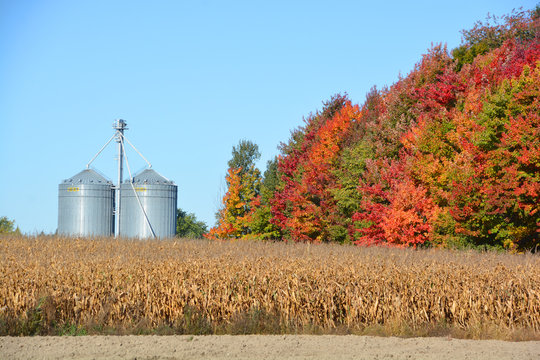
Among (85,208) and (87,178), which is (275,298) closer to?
(85,208)

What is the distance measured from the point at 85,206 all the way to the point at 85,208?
150mm

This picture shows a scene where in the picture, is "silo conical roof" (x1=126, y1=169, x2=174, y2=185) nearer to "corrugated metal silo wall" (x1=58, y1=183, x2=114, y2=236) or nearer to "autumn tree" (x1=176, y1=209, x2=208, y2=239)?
"corrugated metal silo wall" (x1=58, y1=183, x2=114, y2=236)

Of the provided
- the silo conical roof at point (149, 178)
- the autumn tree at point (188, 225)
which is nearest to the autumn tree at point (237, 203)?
the silo conical roof at point (149, 178)

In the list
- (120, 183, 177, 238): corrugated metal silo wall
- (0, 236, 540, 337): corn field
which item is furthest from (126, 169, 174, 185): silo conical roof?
(0, 236, 540, 337): corn field

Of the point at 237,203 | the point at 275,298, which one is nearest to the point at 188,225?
the point at 237,203

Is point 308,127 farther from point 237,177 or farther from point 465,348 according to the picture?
point 465,348

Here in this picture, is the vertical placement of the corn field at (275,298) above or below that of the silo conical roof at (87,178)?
below

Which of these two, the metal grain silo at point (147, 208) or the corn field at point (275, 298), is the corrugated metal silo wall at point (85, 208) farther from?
the corn field at point (275, 298)

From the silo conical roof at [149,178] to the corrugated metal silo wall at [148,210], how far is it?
1.42 feet

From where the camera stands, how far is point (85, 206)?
138 ft

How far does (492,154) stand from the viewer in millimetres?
24312

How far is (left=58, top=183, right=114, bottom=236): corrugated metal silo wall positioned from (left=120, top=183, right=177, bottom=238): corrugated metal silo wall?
1163 millimetres

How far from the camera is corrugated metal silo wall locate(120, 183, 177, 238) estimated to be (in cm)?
4181

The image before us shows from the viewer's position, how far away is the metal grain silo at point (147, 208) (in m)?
41.8
